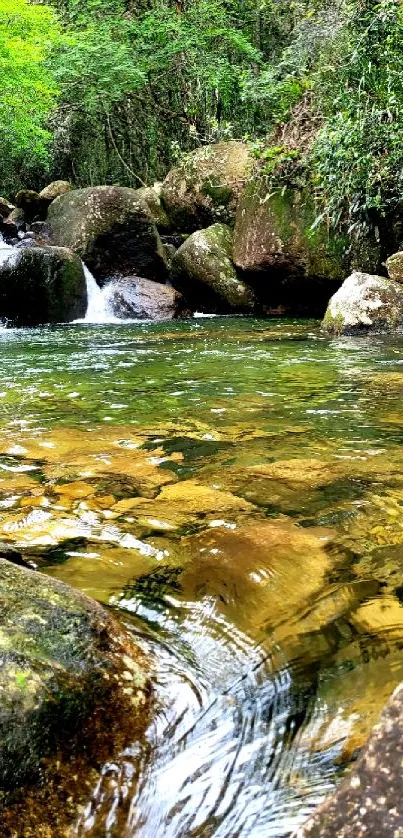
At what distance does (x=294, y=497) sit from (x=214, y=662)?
1206 millimetres

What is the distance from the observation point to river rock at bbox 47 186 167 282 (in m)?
13.0

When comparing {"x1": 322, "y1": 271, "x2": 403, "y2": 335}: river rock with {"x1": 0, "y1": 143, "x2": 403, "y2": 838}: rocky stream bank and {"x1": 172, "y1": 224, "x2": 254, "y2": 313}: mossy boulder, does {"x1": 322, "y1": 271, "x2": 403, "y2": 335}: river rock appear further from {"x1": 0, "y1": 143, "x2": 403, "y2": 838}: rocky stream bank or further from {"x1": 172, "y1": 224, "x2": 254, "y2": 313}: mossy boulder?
{"x1": 172, "y1": 224, "x2": 254, "y2": 313}: mossy boulder

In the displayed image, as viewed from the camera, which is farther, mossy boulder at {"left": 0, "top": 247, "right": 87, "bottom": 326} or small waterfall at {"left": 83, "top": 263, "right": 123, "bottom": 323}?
small waterfall at {"left": 83, "top": 263, "right": 123, "bottom": 323}

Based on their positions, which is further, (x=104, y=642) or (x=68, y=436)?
(x=68, y=436)

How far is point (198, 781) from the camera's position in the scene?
1374 mm

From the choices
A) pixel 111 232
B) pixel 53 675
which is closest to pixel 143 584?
pixel 53 675

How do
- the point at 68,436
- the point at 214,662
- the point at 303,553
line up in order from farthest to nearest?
the point at 68,436
the point at 303,553
the point at 214,662

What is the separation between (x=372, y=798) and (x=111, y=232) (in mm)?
13067

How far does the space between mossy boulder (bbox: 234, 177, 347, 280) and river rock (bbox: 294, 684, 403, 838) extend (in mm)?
10617

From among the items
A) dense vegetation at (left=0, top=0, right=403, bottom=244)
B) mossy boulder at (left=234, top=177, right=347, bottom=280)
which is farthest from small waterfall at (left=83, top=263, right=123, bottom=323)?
dense vegetation at (left=0, top=0, right=403, bottom=244)

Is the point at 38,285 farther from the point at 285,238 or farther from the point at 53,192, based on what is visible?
the point at 53,192

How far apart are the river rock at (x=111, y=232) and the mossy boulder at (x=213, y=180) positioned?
1779mm

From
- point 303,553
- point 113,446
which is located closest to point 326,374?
point 113,446

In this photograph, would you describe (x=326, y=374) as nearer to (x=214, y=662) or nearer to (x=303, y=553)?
(x=303, y=553)
